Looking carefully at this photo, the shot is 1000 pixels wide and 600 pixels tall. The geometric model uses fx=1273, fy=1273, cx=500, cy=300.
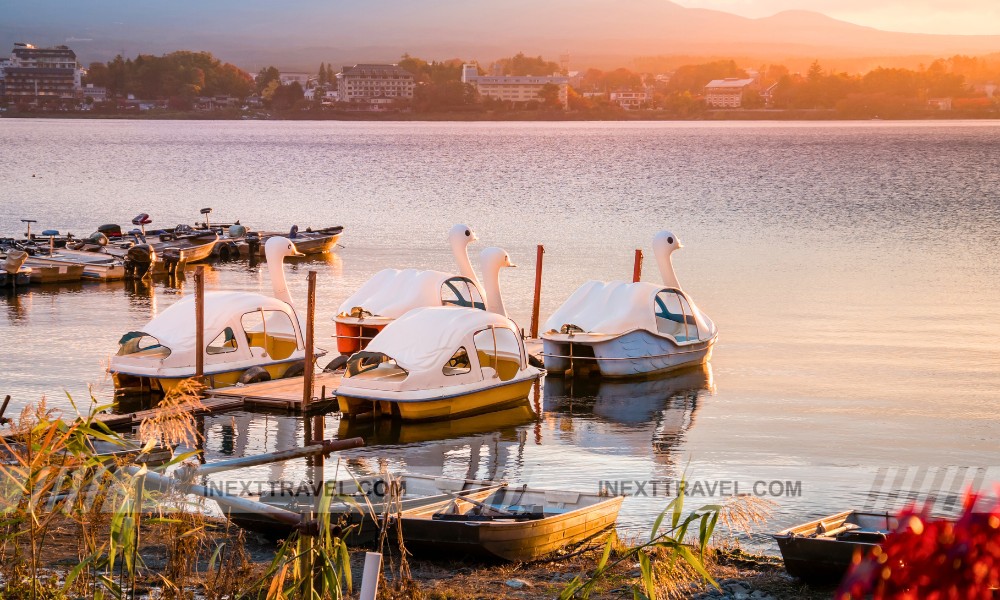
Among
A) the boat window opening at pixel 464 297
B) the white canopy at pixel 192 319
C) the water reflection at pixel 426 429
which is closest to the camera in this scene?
the water reflection at pixel 426 429

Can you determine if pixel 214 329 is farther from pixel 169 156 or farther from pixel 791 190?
pixel 169 156

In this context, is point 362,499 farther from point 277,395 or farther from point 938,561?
point 938,561

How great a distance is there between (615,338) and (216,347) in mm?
8205

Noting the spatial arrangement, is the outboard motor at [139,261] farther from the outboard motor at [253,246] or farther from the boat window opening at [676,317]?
the boat window opening at [676,317]

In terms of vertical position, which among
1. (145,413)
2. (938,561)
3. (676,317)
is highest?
(938,561)

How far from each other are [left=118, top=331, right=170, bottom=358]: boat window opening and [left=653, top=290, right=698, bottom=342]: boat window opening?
10831 mm

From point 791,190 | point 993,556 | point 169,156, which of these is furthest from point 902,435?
point 169,156

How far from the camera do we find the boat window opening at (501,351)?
24.1 m

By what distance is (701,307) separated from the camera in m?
39.7

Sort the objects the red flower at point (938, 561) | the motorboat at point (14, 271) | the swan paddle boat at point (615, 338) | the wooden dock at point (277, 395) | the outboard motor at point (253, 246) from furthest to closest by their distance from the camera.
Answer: the outboard motor at point (253, 246), the motorboat at point (14, 271), the swan paddle boat at point (615, 338), the wooden dock at point (277, 395), the red flower at point (938, 561)

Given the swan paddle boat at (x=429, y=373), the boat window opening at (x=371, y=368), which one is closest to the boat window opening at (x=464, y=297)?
the swan paddle boat at (x=429, y=373)

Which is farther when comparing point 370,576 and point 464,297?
point 464,297

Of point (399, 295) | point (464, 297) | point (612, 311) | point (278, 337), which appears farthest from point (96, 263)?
point (612, 311)

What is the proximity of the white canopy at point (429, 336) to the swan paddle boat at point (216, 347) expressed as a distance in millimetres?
3289
